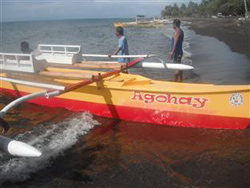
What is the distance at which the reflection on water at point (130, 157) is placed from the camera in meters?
4.45

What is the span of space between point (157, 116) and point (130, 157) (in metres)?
1.45

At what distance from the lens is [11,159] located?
16.7 ft

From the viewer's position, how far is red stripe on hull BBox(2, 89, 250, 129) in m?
5.71

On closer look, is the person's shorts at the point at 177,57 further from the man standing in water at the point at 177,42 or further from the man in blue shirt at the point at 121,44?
the man in blue shirt at the point at 121,44

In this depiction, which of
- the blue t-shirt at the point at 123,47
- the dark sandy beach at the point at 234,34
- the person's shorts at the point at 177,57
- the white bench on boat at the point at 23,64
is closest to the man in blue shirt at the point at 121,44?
the blue t-shirt at the point at 123,47

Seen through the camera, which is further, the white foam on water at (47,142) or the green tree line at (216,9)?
the green tree line at (216,9)

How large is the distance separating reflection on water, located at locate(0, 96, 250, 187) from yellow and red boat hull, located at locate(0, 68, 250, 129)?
0.23 meters

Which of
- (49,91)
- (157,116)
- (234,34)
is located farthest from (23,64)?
(234,34)

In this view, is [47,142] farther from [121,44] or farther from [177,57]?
[177,57]

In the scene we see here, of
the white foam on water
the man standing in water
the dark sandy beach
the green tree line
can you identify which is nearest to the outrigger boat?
the white foam on water

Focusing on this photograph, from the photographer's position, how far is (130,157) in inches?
203

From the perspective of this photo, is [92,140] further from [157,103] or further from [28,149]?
[28,149]

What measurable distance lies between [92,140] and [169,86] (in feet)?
6.98

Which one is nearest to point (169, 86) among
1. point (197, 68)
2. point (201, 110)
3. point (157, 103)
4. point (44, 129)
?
point (157, 103)
